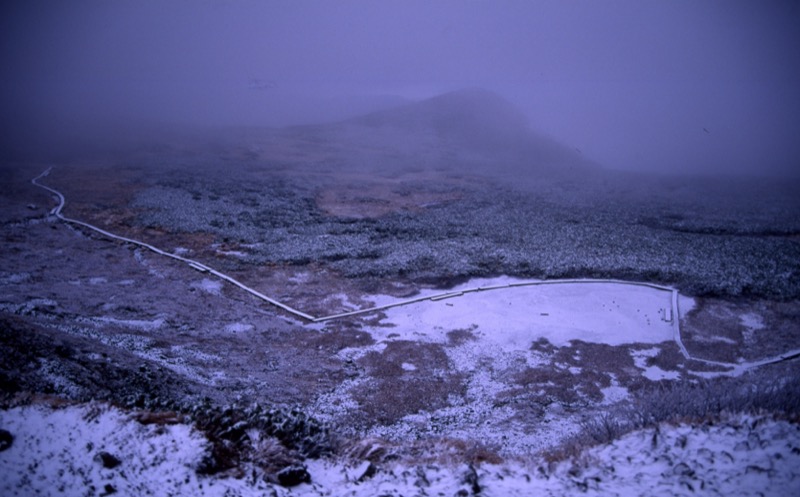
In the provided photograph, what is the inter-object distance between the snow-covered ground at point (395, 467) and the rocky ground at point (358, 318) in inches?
7.4

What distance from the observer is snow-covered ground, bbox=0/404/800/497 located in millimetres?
3250

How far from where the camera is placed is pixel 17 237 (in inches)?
480

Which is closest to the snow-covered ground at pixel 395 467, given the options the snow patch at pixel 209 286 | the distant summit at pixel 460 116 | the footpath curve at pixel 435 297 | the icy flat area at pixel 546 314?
the icy flat area at pixel 546 314

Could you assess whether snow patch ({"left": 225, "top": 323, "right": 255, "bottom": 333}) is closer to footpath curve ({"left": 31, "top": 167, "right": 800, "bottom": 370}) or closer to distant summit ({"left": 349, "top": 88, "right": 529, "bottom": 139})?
footpath curve ({"left": 31, "top": 167, "right": 800, "bottom": 370})

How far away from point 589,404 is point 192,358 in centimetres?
653

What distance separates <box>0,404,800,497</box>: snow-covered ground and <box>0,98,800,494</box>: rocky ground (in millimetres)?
187

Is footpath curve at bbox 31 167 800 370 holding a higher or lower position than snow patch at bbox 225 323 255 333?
higher

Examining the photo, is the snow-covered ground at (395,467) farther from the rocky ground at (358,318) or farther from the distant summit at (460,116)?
the distant summit at (460,116)

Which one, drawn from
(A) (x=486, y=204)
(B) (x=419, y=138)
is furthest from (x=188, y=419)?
(B) (x=419, y=138)

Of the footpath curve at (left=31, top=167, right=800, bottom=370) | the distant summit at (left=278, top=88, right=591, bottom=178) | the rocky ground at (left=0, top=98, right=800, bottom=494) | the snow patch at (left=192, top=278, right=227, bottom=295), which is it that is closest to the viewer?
the rocky ground at (left=0, top=98, right=800, bottom=494)

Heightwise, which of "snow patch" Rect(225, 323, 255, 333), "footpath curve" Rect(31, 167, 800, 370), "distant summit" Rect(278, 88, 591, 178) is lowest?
"snow patch" Rect(225, 323, 255, 333)

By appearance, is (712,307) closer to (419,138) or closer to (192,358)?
(192,358)

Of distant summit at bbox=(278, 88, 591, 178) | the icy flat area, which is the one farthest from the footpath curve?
distant summit at bbox=(278, 88, 591, 178)

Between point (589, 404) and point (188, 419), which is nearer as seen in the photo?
point (188, 419)
